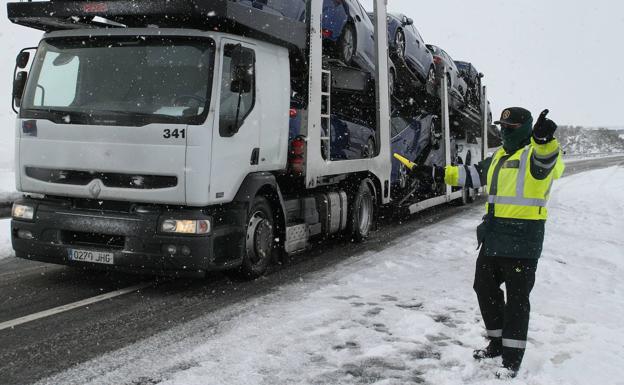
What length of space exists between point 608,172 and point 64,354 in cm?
3107

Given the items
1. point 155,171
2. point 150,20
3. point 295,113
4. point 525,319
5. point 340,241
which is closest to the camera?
point 525,319

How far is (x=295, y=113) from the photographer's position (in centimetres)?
725

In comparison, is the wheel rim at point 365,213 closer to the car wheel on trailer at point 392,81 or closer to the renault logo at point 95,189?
the car wheel on trailer at point 392,81

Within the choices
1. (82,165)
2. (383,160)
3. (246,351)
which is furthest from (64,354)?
(383,160)

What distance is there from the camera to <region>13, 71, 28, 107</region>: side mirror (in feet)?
20.0

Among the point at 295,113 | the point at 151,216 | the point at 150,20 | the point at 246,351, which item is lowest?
the point at 246,351

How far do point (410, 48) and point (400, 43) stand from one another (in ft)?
2.00

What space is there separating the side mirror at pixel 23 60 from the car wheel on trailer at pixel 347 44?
412cm

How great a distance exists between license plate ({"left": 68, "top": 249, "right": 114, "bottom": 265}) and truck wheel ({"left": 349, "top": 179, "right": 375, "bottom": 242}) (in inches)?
168

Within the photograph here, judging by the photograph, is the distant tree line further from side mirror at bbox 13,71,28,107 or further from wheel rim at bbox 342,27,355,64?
side mirror at bbox 13,71,28,107

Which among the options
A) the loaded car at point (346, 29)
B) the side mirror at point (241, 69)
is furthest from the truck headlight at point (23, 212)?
the loaded car at point (346, 29)

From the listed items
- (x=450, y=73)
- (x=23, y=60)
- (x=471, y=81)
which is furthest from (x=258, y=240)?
(x=471, y=81)

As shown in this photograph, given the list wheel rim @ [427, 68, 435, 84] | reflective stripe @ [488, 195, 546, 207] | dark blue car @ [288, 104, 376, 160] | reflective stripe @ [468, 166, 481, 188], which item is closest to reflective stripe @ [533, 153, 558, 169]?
reflective stripe @ [488, 195, 546, 207]

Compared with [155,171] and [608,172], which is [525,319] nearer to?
[155,171]
